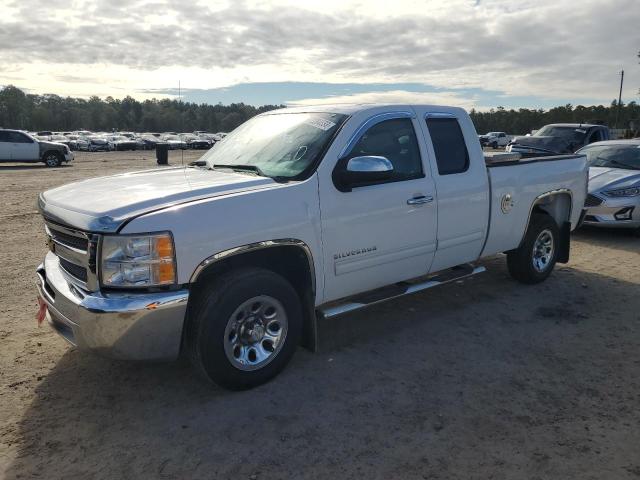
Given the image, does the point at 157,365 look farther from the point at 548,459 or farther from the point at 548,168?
the point at 548,168

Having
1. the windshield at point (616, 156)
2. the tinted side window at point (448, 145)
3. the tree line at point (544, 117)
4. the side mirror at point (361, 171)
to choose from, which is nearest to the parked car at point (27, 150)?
the windshield at point (616, 156)

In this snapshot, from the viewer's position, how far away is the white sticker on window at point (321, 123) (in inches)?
168

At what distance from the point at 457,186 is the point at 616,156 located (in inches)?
265

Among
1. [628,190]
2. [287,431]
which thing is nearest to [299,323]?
[287,431]

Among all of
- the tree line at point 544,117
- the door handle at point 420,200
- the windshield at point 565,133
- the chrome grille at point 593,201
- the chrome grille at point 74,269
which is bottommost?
the chrome grille at point 593,201

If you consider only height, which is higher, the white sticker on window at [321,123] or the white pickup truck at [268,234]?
the white sticker on window at [321,123]

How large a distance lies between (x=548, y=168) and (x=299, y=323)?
3.78 metres

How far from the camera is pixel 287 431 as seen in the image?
10.8ft

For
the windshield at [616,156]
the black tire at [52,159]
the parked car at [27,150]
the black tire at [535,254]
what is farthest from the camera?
the black tire at [52,159]

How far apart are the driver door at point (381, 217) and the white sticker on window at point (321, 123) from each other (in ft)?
0.73

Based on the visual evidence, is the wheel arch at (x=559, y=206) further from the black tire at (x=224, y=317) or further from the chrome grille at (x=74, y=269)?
the chrome grille at (x=74, y=269)

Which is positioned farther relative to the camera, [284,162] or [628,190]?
[628,190]

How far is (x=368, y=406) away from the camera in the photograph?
3.58 metres

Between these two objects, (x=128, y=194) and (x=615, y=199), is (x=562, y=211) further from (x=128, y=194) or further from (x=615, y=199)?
(x=128, y=194)
